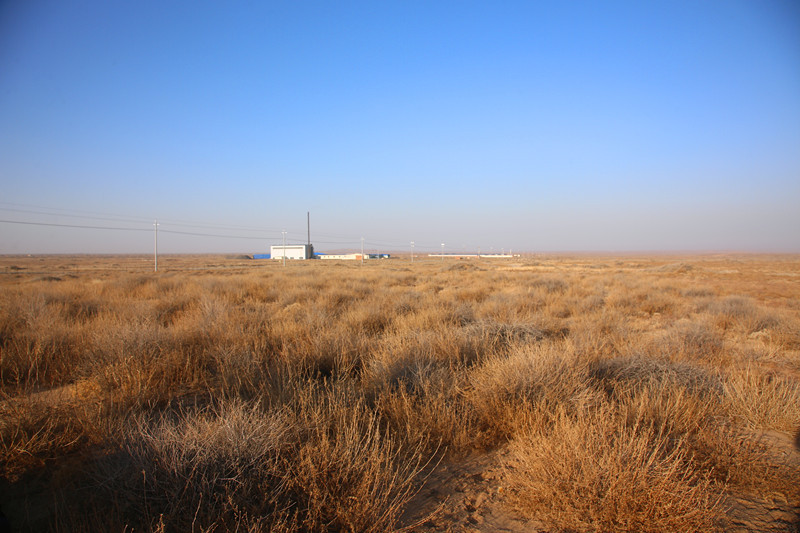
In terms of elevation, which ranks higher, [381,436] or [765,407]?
[765,407]

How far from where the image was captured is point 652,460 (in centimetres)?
239

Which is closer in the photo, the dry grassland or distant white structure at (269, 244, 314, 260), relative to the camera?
the dry grassland

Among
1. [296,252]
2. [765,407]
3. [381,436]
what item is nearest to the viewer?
[381,436]

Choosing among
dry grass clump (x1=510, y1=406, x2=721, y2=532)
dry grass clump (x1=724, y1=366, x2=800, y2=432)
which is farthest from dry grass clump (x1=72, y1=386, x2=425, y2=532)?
dry grass clump (x1=724, y1=366, x2=800, y2=432)

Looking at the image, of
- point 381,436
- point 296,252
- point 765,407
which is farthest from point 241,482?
point 296,252

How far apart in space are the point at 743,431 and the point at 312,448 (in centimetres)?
417

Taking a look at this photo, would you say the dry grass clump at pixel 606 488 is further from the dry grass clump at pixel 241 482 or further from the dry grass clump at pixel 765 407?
the dry grass clump at pixel 765 407

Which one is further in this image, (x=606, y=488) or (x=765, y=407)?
(x=765, y=407)

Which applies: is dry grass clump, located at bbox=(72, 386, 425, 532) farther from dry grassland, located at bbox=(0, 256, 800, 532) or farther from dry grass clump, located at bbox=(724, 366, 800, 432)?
dry grass clump, located at bbox=(724, 366, 800, 432)

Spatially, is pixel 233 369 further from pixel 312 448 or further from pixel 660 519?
pixel 660 519

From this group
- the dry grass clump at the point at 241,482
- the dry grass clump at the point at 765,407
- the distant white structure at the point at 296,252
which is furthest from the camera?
the distant white structure at the point at 296,252

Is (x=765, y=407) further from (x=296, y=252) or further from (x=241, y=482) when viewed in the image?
(x=296, y=252)

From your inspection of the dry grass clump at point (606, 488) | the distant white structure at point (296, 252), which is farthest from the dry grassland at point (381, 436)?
the distant white structure at point (296, 252)

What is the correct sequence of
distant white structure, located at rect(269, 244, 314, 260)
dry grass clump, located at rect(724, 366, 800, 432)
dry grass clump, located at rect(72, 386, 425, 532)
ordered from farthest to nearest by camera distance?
distant white structure, located at rect(269, 244, 314, 260)
dry grass clump, located at rect(724, 366, 800, 432)
dry grass clump, located at rect(72, 386, 425, 532)
